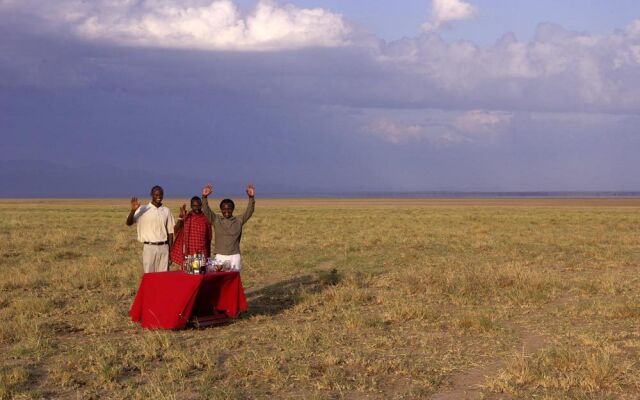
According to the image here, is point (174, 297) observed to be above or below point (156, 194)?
below

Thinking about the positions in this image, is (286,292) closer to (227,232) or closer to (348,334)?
(227,232)

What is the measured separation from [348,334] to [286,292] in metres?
4.24

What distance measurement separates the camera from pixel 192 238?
10.8 meters

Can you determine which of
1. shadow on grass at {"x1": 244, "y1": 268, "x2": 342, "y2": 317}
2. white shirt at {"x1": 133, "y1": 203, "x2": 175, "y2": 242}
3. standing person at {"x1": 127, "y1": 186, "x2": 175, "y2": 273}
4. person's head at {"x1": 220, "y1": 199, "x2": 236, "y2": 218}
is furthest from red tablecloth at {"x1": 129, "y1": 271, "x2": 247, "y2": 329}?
shadow on grass at {"x1": 244, "y1": 268, "x2": 342, "y2": 317}

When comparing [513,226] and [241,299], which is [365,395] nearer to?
[241,299]

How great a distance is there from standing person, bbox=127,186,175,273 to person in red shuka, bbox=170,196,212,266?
0.19 m

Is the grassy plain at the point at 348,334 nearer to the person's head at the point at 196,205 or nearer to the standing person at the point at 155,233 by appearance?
the standing person at the point at 155,233

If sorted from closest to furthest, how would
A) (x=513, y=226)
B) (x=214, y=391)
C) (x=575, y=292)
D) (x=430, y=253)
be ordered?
(x=214, y=391) < (x=575, y=292) < (x=430, y=253) < (x=513, y=226)

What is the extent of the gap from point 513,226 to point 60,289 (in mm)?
23292

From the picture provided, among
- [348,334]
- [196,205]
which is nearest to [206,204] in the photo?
[196,205]

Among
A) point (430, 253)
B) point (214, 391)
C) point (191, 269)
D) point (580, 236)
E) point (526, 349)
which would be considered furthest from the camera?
point (580, 236)

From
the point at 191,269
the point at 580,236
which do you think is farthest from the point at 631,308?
the point at 580,236

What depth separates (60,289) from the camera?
1412 centimetres

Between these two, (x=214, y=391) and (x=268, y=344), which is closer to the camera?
(x=214, y=391)
